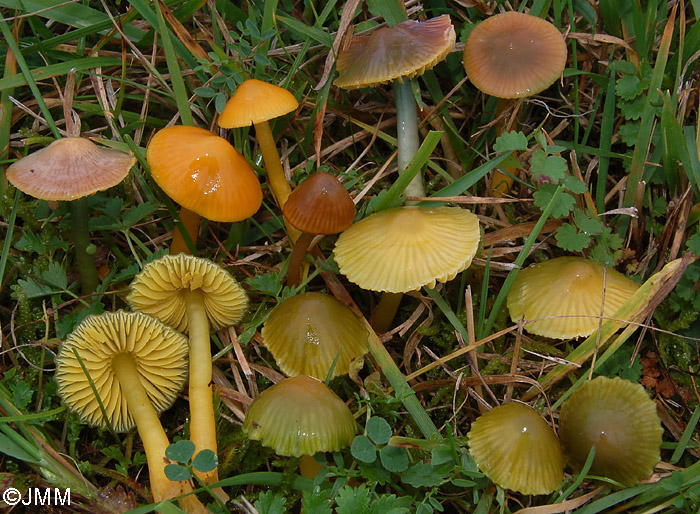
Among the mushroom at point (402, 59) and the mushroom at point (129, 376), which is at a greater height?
the mushroom at point (402, 59)

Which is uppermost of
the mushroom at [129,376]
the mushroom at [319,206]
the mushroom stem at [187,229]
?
the mushroom at [319,206]

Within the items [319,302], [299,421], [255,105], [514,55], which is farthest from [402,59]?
[299,421]

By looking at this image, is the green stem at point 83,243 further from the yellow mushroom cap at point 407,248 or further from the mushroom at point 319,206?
the yellow mushroom cap at point 407,248

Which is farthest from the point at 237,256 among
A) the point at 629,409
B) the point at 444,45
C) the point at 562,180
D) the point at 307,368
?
the point at 629,409

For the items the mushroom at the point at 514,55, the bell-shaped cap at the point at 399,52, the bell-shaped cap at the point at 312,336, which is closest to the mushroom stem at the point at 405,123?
the bell-shaped cap at the point at 399,52

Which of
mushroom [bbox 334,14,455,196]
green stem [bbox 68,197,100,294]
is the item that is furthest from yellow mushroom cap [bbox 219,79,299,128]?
green stem [bbox 68,197,100,294]

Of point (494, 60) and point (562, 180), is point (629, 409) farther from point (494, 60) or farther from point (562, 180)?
point (494, 60)
